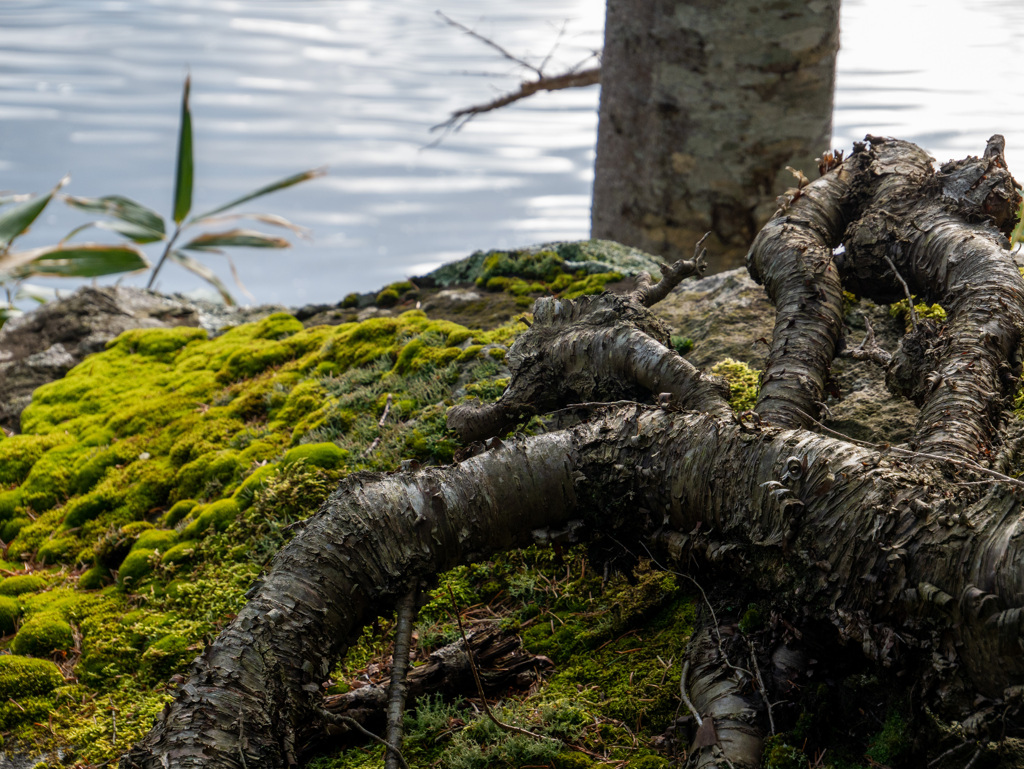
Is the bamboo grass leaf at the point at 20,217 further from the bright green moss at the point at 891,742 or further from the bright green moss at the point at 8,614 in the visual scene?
the bright green moss at the point at 891,742

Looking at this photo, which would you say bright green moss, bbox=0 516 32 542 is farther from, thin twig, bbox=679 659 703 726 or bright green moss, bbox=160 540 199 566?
thin twig, bbox=679 659 703 726

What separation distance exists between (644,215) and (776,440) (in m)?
5.46

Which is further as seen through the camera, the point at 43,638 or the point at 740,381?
the point at 740,381

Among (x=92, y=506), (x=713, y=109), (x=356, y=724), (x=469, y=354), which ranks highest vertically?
(x=713, y=109)

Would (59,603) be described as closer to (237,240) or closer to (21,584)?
(21,584)

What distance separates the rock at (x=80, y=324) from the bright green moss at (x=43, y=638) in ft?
10.5

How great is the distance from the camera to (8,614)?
12.7ft

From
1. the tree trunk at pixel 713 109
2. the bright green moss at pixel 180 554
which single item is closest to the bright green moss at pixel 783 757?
the bright green moss at pixel 180 554

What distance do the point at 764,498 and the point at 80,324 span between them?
6.98 meters

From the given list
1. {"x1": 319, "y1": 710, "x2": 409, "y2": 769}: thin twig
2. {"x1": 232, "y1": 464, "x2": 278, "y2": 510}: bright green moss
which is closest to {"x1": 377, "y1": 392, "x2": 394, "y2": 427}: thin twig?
{"x1": 232, "y1": 464, "x2": 278, "y2": 510}: bright green moss

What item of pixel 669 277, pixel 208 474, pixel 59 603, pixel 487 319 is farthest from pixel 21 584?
pixel 669 277

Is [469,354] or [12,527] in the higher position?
[469,354]

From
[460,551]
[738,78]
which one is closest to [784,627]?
[460,551]

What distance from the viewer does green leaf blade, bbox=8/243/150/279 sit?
7.58m
